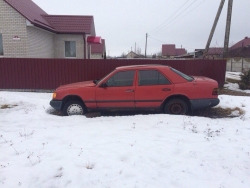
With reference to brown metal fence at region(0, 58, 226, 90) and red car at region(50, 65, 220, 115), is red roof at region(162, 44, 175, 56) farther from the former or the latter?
red car at region(50, 65, 220, 115)

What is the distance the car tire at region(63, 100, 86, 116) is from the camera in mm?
6320

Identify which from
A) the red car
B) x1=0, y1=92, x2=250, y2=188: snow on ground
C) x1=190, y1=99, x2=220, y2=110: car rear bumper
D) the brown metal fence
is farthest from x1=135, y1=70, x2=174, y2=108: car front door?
the brown metal fence

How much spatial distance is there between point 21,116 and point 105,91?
7.72 feet

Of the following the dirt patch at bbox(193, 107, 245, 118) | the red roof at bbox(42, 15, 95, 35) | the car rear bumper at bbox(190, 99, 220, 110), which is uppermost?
the red roof at bbox(42, 15, 95, 35)

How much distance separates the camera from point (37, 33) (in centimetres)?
1357

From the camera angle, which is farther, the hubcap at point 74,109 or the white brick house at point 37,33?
the white brick house at point 37,33

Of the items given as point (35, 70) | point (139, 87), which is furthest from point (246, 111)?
point (35, 70)

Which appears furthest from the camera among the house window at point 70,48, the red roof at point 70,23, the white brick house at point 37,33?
the house window at point 70,48

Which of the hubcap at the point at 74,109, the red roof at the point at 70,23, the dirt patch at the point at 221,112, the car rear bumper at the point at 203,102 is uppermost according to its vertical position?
the red roof at the point at 70,23

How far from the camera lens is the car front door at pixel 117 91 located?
6.14 metres

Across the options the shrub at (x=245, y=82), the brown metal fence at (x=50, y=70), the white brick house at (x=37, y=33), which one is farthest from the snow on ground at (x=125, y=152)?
the white brick house at (x=37, y=33)

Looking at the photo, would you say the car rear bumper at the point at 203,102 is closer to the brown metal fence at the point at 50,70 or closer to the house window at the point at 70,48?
the brown metal fence at the point at 50,70

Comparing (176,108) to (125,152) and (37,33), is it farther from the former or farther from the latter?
(37,33)

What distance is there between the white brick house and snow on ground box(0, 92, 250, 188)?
26.4ft
